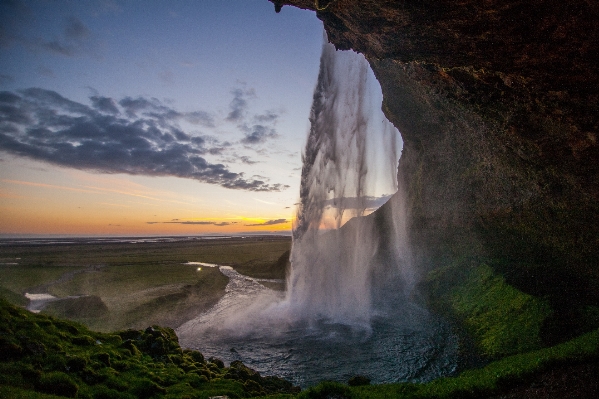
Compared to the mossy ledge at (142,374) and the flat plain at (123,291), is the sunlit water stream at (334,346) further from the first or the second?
the flat plain at (123,291)

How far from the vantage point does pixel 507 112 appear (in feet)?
44.1

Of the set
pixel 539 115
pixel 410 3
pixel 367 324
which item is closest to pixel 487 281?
pixel 367 324

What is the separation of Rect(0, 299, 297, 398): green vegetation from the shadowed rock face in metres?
13.8

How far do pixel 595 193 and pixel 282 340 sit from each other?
1899cm

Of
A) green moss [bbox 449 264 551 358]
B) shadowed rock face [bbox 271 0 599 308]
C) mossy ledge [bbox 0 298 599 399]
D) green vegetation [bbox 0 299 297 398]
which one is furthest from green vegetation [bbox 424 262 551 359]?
green vegetation [bbox 0 299 297 398]

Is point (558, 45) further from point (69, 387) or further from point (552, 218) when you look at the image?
point (69, 387)

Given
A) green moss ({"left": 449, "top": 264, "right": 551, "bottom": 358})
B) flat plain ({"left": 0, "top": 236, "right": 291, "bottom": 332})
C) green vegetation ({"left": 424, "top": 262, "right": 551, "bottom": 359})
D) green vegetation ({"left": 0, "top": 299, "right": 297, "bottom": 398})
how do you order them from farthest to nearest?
flat plain ({"left": 0, "top": 236, "right": 291, "bottom": 332}), green vegetation ({"left": 424, "top": 262, "right": 551, "bottom": 359}), green moss ({"left": 449, "top": 264, "right": 551, "bottom": 358}), green vegetation ({"left": 0, "top": 299, "right": 297, "bottom": 398})

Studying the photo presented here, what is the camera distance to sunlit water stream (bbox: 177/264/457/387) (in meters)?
14.3

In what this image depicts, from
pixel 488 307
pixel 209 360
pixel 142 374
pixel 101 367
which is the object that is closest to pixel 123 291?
pixel 209 360

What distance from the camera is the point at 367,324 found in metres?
21.7

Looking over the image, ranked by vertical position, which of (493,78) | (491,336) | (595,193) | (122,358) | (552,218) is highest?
(493,78)

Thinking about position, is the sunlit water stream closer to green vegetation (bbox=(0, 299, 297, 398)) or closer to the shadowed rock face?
green vegetation (bbox=(0, 299, 297, 398))

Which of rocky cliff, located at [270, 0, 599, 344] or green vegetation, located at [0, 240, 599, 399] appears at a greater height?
rocky cliff, located at [270, 0, 599, 344]

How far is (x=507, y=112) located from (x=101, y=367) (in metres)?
19.8
